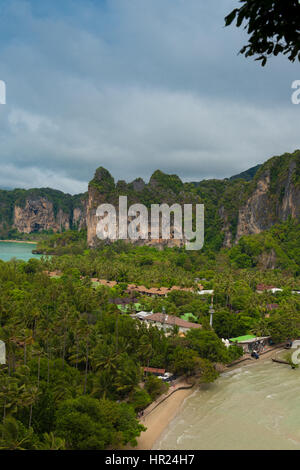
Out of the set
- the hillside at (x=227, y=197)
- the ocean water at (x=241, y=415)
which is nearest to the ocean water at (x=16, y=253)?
the hillside at (x=227, y=197)

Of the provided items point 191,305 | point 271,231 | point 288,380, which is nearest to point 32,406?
point 288,380

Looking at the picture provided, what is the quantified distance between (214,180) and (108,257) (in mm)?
68156

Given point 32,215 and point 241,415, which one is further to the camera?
point 32,215

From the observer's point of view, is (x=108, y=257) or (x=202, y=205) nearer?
(x=108, y=257)

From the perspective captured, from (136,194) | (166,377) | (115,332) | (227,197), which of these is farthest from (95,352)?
(227,197)

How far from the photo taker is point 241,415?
2366 centimetres

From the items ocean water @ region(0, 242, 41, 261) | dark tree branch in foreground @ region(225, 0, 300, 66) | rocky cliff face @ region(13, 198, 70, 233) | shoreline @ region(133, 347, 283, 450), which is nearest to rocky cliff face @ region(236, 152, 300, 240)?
ocean water @ region(0, 242, 41, 261)

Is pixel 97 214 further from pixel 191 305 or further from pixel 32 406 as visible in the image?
pixel 32 406

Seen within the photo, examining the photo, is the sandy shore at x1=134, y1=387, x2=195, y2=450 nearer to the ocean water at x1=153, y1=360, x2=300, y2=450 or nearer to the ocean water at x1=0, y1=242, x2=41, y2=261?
the ocean water at x1=153, y1=360, x2=300, y2=450

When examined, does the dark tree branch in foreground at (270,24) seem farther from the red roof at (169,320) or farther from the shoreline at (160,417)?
the red roof at (169,320)

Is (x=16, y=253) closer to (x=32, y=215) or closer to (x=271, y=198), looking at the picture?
(x=32, y=215)

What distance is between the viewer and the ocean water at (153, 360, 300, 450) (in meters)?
20.2

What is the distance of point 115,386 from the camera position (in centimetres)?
2272

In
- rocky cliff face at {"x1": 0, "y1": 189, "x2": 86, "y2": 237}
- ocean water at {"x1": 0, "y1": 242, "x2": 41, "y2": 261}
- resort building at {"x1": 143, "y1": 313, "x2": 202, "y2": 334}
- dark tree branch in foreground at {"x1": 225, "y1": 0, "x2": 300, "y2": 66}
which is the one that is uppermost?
rocky cliff face at {"x1": 0, "y1": 189, "x2": 86, "y2": 237}
